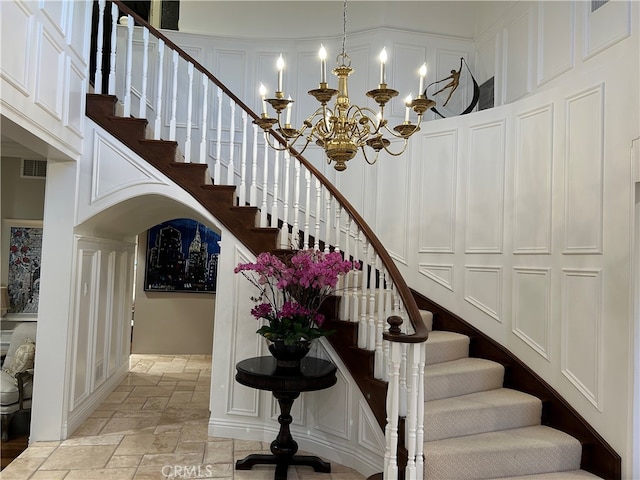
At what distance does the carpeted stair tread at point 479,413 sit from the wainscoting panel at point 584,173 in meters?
1.21

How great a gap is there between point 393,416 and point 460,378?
1.09 meters

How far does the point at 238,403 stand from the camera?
410cm

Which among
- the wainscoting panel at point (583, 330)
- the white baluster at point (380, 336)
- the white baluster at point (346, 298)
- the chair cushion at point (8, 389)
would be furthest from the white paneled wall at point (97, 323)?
the wainscoting panel at point (583, 330)

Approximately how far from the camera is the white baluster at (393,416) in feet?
9.16

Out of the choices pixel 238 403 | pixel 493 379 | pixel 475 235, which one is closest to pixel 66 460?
pixel 238 403

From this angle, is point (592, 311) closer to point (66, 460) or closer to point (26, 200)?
point (66, 460)

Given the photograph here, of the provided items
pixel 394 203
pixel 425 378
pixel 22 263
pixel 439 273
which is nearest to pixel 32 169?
pixel 22 263

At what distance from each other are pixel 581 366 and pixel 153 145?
3796 mm

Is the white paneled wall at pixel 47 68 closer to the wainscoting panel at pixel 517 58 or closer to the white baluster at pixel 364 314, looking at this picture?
the white baluster at pixel 364 314

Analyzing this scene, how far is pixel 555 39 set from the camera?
398 cm

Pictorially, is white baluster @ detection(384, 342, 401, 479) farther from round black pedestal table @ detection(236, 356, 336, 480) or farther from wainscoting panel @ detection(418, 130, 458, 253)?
wainscoting panel @ detection(418, 130, 458, 253)

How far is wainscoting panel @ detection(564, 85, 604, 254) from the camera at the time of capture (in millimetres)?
3318

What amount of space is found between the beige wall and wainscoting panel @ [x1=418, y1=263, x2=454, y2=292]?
168 inches

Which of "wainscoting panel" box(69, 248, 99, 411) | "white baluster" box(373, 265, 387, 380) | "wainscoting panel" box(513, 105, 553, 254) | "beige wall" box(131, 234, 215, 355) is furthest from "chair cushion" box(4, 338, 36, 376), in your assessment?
"wainscoting panel" box(513, 105, 553, 254)
